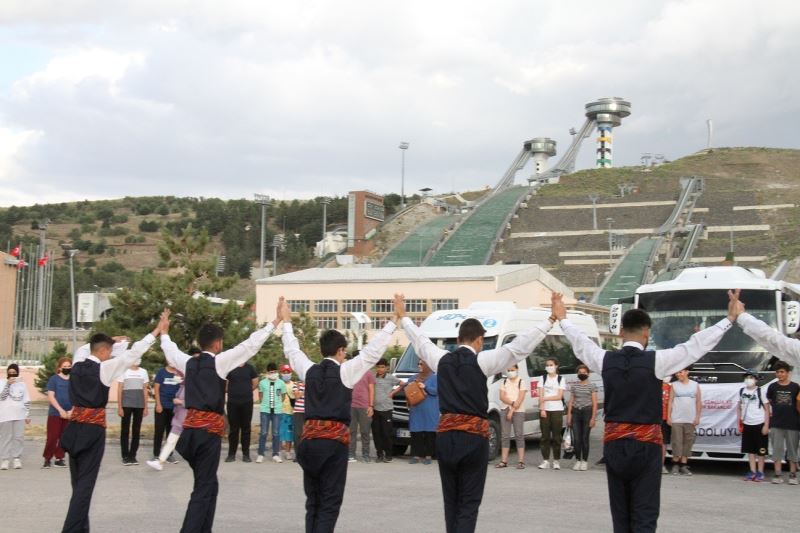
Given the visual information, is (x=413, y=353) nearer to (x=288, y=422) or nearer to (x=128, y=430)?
(x=288, y=422)

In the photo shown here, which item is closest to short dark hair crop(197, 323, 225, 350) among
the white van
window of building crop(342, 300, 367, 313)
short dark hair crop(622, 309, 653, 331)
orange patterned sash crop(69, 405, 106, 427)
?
orange patterned sash crop(69, 405, 106, 427)

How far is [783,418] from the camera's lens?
1474 centimetres

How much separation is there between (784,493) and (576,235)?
88.8m

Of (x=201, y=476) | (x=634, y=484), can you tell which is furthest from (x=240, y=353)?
(x=634, y=484)

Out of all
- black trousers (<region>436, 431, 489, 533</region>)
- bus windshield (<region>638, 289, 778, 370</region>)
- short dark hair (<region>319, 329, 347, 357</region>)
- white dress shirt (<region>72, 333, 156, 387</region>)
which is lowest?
black trousers (<region>436, 431, 489, 533</region>)

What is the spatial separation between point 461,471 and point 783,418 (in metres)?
8.81

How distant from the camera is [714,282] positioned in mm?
17406

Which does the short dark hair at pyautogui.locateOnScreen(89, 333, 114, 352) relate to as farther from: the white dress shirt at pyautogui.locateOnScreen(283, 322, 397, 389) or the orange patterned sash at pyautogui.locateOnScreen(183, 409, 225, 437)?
the white dress shirt at pyautogui.locateOnScreen(283, 322, 397, 389)

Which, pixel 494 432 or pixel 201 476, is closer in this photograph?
pixel 201 476

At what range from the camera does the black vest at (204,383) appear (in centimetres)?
866

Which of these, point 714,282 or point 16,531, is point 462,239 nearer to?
point 714,282

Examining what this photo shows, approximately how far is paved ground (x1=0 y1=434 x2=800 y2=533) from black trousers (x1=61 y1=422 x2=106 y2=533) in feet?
4.00

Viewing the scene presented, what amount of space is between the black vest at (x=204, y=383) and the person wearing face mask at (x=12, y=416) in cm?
814

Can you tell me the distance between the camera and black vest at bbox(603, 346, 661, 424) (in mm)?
7469
